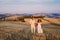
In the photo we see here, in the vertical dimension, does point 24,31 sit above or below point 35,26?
below

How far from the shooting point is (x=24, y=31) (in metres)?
3.28

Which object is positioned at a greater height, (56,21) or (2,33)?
(56,21)

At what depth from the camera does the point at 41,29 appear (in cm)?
328

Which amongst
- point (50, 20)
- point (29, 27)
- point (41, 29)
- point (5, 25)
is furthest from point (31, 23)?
point (5, 25)

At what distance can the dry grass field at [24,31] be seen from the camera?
3248 mm

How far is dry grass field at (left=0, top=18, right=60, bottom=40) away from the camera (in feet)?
10.7

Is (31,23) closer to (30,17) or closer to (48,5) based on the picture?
(30,17)

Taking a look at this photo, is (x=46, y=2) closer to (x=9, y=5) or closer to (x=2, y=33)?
(x=9, y=5)

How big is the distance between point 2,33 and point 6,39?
22cm

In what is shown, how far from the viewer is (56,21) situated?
3277 millimetres

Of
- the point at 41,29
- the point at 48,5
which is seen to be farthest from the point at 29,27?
the point at 48,5

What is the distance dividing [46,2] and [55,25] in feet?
2.40

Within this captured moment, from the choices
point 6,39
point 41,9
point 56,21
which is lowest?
point 6,39

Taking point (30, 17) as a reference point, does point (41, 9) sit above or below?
above
